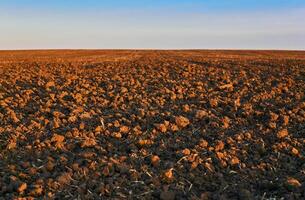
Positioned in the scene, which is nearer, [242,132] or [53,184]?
[53,184]

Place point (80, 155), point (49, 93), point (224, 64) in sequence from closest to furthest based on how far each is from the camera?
point (80, 155), point (49, 93), point (224, 64)

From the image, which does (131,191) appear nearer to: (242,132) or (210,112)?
(242,132)

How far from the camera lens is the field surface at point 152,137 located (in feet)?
16.5

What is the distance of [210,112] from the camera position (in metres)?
7.90

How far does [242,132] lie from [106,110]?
7.81ft

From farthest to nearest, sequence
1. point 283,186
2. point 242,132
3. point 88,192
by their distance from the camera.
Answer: point 242,132
point 283,186
point 88,192

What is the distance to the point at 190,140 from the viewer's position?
6500mm

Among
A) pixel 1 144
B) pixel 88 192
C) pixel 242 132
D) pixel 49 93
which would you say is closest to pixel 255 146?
pixel 242 132

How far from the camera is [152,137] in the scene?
6.48 meters

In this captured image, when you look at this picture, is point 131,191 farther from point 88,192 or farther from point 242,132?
point 242,132

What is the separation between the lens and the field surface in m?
5.04

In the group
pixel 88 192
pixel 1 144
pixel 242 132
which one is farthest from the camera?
pixel 242 132

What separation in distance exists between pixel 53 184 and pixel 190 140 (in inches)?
88.2

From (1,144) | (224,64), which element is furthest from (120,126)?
(224,64)
